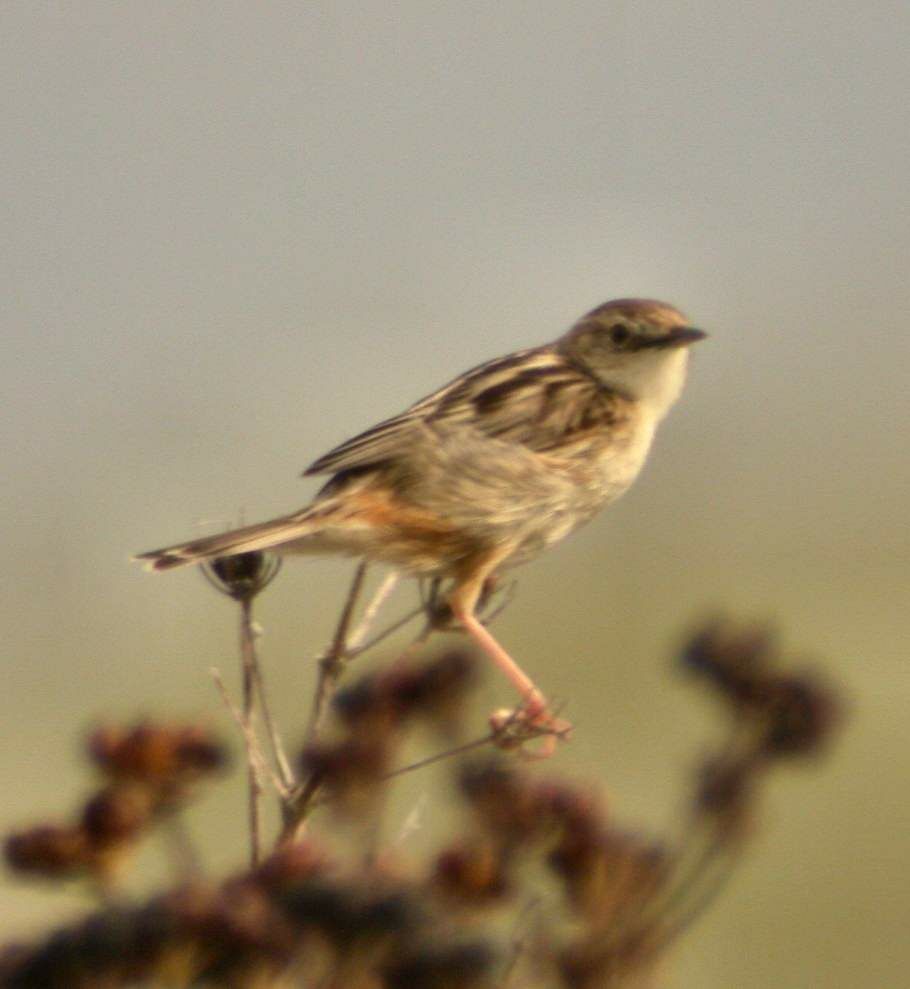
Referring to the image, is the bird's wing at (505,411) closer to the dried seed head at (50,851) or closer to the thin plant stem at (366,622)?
the thin plant stem at (366,622)

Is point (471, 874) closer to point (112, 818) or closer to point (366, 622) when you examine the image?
point (112, 818)

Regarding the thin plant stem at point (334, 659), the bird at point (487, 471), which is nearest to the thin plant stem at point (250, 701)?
the thin plant stem at point (334, 659)

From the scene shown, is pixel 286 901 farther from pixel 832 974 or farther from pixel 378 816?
pixel 832 974

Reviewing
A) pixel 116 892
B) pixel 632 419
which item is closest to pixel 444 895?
pixel 116 892

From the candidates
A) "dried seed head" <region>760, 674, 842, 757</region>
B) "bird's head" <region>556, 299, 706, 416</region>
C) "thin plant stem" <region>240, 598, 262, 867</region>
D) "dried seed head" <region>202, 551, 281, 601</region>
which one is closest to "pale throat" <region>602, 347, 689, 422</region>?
"bird's head" <region>556, 299, 706, 416</region>

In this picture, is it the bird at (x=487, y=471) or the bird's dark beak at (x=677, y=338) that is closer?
the bird at (x=487, y=471)

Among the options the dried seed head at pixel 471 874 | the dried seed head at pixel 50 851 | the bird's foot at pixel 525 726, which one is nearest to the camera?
the dried seed head at pixel 471 874

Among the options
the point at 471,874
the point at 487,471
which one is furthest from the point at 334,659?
the point at 487,471
